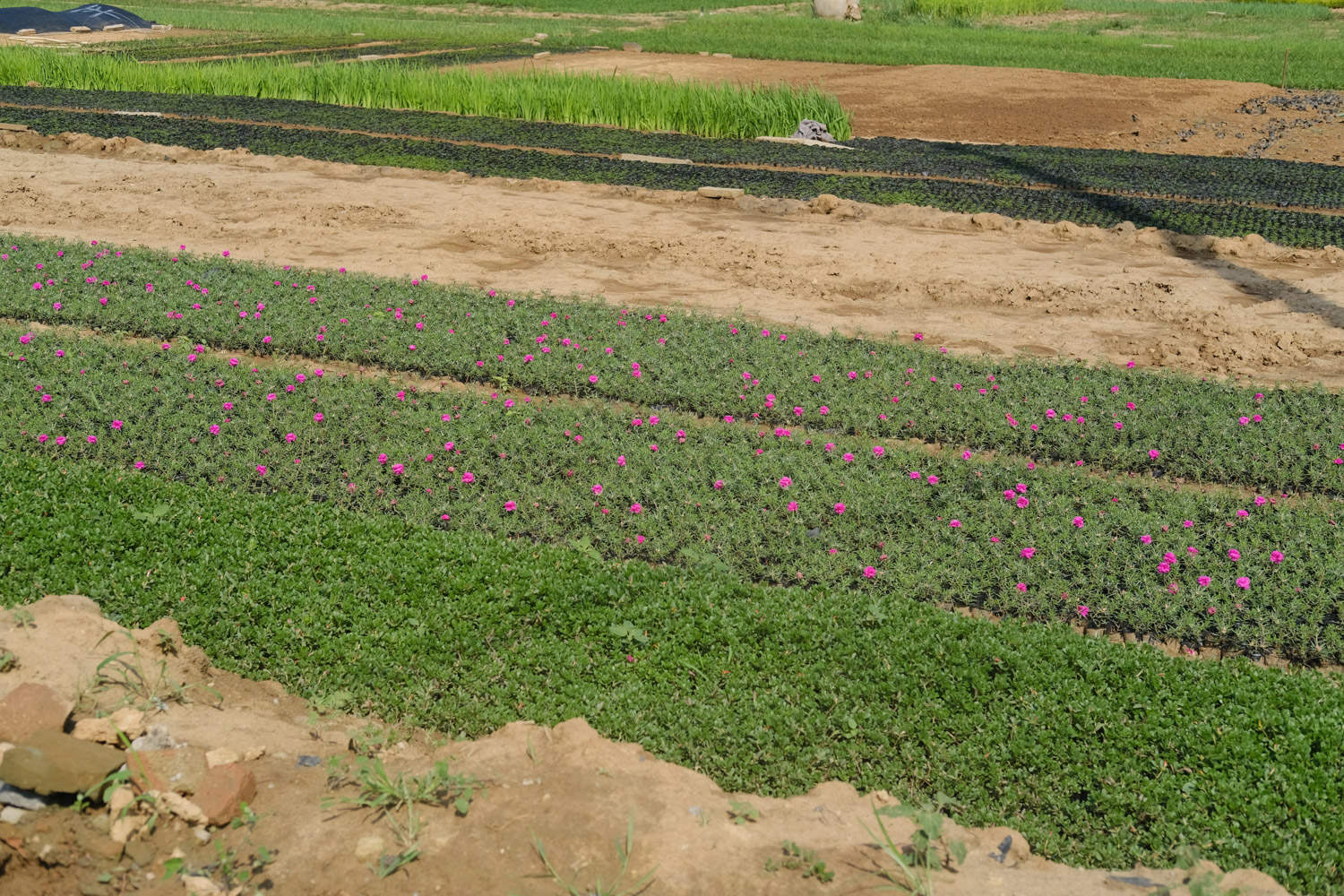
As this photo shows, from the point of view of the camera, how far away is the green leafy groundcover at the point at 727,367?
25.0ft

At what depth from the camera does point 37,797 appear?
13.1 ft

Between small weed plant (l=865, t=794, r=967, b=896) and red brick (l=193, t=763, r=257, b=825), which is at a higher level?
red brick (l=193, t=763, r=257, b=825)

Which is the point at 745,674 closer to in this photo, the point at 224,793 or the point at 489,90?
the point at 224,793

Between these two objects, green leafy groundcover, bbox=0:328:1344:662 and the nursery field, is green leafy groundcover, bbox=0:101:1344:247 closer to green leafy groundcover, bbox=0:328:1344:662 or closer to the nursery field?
the nursery field

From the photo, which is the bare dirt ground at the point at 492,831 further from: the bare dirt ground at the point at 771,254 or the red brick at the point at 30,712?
the bare dirt ground at the point at 771,254

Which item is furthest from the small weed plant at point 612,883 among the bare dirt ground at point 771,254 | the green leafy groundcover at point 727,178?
the green leafy groundcover at point 727,178

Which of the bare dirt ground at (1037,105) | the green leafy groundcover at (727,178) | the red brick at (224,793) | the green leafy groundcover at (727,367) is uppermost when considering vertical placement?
the bare dirt ground at (1037,105)

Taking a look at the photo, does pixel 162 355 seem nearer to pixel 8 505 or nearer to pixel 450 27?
pixel 8 505

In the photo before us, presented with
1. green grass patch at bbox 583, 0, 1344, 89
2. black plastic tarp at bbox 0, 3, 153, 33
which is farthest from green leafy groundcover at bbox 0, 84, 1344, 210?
black plastic tarp at bbox 0, 3, 153, 33

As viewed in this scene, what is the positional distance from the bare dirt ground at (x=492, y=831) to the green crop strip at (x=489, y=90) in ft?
52.4

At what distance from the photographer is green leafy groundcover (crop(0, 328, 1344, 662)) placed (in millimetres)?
5887

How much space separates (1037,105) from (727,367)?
17.3m

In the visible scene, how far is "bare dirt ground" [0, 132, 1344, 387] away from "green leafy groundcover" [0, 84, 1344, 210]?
2853 mm

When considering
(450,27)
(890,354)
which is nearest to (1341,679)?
(890,354)
